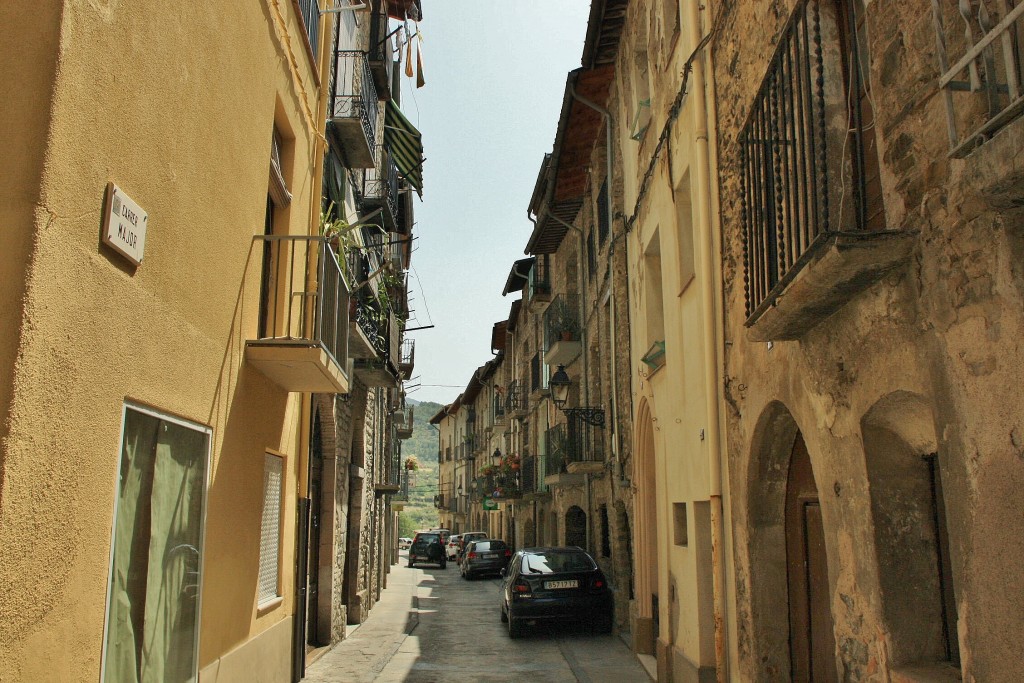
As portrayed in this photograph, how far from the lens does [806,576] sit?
6660mm

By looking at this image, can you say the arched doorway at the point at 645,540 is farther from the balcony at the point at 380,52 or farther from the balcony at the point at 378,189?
the balcony at the point at 380,52

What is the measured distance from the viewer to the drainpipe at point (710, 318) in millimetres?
7680

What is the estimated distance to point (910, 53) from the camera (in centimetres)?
404

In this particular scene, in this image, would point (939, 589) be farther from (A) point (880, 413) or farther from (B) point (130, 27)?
(B) point (130, 27)

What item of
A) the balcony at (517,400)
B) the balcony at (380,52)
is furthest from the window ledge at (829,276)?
the balcony at (517,400)

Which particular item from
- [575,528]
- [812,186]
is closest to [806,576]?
[812,186]

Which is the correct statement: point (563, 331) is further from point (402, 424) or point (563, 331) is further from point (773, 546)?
point (773, 546)

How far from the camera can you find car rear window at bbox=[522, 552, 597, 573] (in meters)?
14.4

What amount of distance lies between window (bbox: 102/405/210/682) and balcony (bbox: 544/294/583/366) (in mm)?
15128

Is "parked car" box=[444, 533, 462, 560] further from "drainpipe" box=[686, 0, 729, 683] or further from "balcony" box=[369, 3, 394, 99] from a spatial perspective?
"drainpipe" box=[686, 0, 729, 683]

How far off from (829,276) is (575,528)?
1937cm

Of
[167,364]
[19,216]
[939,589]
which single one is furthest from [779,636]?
[19,216]

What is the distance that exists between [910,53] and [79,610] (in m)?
4.67

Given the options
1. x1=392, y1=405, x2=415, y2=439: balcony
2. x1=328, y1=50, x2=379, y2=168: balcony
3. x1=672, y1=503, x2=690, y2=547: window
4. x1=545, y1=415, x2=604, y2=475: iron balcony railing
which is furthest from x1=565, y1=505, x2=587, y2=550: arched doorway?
x1=328, y1=50, x2=379, y2=168: balcony
